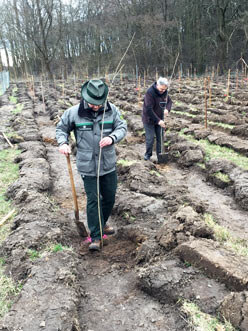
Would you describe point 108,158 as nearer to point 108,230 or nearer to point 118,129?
point 118,129

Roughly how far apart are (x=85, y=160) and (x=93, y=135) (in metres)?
0.30

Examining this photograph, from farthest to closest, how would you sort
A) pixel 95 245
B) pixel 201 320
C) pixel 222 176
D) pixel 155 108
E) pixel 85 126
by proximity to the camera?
pixel 155 108
pixel 222 176
pixel 95 245
pixel 85 126
pixel 201 320

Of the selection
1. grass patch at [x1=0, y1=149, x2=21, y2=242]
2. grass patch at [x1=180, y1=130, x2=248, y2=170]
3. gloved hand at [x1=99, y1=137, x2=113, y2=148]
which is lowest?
grass patch at [x1=0, y1=149, x2=21, y2=242]

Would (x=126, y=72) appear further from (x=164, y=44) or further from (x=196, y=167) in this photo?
(x=196, y=167)

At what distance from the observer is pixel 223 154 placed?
7191mm

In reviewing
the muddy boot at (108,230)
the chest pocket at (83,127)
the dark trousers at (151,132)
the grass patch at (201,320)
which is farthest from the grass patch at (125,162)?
the grass patch at (201,320)

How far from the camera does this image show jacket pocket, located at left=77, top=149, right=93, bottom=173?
3639 mm

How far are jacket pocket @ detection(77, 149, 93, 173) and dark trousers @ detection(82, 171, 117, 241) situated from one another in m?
0.12

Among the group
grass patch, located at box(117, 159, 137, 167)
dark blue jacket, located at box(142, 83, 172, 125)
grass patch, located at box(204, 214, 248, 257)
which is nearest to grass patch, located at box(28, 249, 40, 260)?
grass patch, located at box(204, 214, 248, 257)

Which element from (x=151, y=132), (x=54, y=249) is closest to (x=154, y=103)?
(x=151, y=132)

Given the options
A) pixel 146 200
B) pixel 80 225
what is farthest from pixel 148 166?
pixel 80 225

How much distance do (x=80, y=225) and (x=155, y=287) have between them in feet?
5.04

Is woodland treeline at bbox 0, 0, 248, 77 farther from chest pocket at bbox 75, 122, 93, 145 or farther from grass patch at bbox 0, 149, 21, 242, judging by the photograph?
chest pocket at bbox 75, 122, 93, 145

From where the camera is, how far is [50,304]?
9.17 feet
